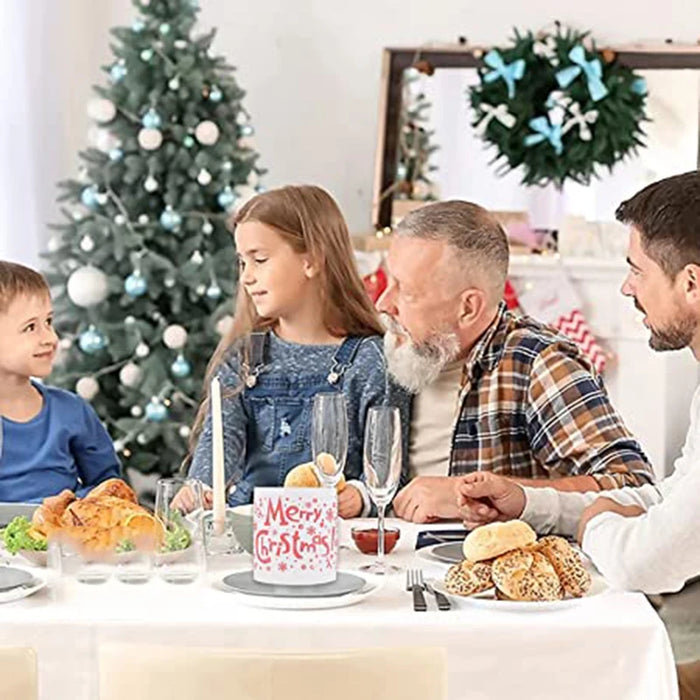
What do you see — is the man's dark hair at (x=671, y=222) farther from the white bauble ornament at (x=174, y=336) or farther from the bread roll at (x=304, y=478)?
the white bauble ornament at (x=174, y=336)

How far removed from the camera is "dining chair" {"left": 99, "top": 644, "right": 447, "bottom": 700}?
1.61 m

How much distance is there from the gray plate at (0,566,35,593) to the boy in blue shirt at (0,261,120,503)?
87 cm

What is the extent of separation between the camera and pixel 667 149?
5.70 metres

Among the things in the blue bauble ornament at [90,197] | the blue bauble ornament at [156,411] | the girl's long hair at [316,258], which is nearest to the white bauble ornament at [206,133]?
the blue bauble ornament at [90,197]

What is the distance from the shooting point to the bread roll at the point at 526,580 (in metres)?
1.91

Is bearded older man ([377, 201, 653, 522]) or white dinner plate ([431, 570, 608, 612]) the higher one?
bearded older man ([377, 201, 653, 522])

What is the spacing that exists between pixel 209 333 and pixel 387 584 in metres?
3.14

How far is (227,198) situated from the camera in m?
5.08

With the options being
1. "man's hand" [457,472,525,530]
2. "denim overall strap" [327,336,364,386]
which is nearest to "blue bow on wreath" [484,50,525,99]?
"denim overall strap" [327,336,364,386]

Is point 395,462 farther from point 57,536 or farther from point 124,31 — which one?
point 124,31

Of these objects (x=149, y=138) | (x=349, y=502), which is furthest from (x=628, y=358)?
(x=349, y=502)

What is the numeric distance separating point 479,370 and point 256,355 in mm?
491

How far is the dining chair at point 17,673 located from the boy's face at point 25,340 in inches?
53.7

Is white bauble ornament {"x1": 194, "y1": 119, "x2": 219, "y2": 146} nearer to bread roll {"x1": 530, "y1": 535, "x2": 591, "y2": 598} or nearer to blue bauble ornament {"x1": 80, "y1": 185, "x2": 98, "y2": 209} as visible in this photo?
blue bauble ornament {"x1": 80, "y1": 185, "x2": 98, "y2": 209}
